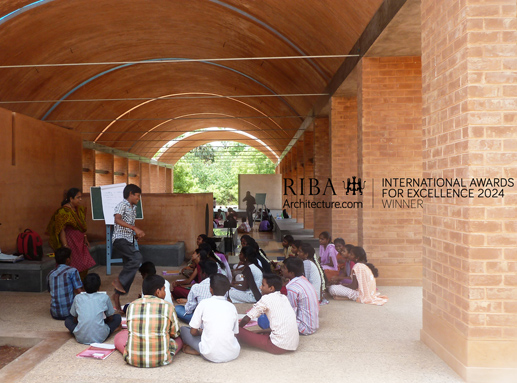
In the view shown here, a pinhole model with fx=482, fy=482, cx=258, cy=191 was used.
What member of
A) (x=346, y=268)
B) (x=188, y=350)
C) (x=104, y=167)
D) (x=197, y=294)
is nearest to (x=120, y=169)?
(x=104, y=167)

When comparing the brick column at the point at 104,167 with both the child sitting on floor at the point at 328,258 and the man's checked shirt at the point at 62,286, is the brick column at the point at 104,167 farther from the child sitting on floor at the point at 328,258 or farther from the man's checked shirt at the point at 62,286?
the man's checked shirt at the point at 62,286

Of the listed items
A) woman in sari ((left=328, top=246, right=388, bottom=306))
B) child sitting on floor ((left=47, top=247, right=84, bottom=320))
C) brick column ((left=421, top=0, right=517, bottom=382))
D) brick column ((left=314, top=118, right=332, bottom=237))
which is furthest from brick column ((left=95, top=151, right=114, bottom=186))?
brick column ((left=421, top=0, right=517, bottom=382))

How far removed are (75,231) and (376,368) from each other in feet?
15.7

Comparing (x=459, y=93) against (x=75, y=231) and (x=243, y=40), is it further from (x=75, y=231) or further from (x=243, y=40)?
(x=243, y=40)

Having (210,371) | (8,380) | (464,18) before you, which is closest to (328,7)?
(464,18)

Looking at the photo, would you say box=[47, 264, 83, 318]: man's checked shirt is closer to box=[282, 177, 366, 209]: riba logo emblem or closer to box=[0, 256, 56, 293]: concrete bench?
box=[0, 256, 56, 293]: concrete bench

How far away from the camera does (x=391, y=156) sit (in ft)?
25.5

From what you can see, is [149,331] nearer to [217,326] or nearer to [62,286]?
[217,326]

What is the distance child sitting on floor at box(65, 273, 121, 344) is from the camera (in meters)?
4.71

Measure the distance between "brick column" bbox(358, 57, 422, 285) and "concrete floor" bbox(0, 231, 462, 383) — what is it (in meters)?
2.08

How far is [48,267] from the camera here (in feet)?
24.7

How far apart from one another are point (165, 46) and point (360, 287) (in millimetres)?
10534

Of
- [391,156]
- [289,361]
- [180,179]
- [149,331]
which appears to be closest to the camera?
[149,331]

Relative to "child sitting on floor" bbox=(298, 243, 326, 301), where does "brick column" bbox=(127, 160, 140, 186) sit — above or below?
above
